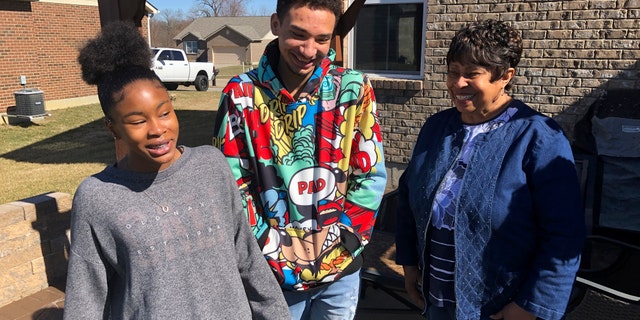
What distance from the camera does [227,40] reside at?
57.9 metres

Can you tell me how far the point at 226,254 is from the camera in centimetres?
156

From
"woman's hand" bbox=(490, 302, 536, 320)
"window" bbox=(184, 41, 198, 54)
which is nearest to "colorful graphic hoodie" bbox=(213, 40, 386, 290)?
"woman's hand" bbox=(490, 302, 536, 320)

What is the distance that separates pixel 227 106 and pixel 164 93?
0.78 feet

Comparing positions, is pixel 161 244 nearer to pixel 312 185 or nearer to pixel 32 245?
pixel 312 185

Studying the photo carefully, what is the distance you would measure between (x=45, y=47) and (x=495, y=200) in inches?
Result: 658

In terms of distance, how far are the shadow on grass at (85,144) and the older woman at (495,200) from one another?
826 centimetres

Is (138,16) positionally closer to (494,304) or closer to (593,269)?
(494,304)

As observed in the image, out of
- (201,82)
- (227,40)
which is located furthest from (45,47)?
(227,40)

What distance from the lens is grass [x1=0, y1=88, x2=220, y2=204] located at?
24.7ft

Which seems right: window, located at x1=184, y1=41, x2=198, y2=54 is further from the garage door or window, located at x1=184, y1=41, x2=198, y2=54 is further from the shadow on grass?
the shadow on grass

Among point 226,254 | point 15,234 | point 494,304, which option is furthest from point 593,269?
point 15,234

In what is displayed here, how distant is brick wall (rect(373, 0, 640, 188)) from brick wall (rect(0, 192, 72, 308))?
402 centimetres

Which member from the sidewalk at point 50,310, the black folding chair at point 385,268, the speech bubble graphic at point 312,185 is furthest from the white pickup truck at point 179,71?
the speech bubble graphic at point 312,185

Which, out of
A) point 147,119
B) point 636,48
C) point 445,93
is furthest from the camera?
point 445,93
